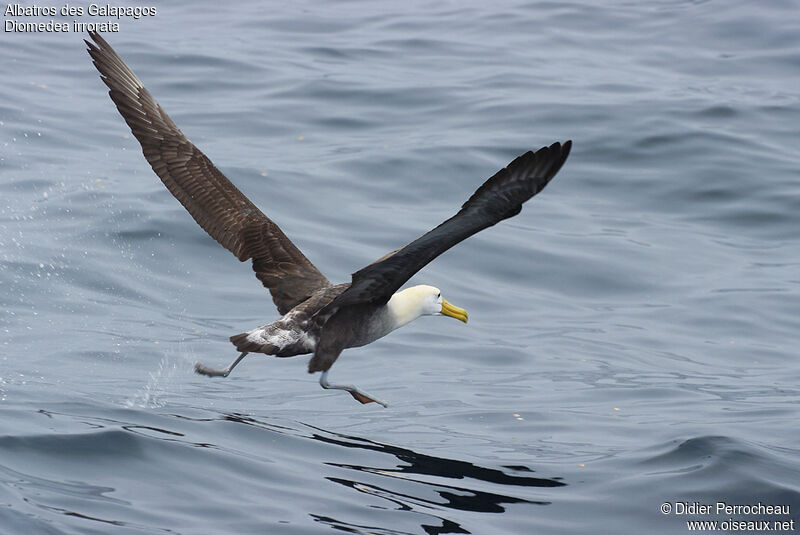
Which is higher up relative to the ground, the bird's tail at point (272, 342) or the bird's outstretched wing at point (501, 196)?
the bird's outstretched wing at point (501, 196)

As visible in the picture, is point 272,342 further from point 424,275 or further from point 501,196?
point 424,275

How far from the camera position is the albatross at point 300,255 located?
7.22 metres

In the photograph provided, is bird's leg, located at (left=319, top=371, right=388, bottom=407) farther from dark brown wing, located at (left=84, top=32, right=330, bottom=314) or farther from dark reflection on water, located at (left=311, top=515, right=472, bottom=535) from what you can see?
dark reflection on water, located at (left=311, top=515, right=472, bottom=535)

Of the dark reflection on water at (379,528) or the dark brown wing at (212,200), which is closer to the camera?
the dark reflection on water at (379,528)

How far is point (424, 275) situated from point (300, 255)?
4.01 meters

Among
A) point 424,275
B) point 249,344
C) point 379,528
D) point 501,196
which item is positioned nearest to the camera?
point 501,196

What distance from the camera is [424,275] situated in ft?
45.2

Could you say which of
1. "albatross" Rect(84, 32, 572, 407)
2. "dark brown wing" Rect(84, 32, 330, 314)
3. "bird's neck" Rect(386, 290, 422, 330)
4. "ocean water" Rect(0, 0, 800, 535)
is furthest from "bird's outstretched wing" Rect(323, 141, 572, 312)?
"dark brown wing" Rect(84, 32, 330, 314)

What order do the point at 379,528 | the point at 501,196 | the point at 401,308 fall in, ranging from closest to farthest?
the point at 501,196 < the point at 379,528 < the point at 401,308

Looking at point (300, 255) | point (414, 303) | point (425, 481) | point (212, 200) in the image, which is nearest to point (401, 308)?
point (414, 303)

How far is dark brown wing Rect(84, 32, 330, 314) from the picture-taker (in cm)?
980

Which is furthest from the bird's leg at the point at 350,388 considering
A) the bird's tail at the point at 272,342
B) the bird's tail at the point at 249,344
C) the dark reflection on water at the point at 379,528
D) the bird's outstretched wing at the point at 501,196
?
the bird's outstretched wing at the point at 501,196

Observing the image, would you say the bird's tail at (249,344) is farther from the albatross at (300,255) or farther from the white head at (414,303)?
the white head at (414,303)

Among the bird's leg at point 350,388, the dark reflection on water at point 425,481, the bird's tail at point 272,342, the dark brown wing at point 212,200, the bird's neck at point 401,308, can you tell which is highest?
the dark brown wing at point 212,200
